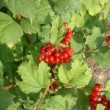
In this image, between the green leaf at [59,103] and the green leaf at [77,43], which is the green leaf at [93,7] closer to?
the green leaf at [77,43]

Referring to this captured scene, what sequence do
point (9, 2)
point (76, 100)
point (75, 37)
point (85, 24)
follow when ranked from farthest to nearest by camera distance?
point (85, 24) → point (75, 37) → point (76, 100) → point (9, 2)

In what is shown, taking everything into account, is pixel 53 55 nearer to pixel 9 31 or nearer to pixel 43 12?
pixel 9 31

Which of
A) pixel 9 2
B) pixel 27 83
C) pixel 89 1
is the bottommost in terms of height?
pixel 27 83

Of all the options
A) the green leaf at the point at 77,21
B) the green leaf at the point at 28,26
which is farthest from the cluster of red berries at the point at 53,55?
the green leaf at the point at 77,21

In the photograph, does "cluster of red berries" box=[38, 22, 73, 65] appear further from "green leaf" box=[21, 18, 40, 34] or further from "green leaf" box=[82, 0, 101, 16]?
"green leaf" box=[82, 0, 101, 16]

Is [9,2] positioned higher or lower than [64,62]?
higher

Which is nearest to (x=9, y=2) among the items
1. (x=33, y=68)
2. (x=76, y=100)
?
(x=33, y=68)

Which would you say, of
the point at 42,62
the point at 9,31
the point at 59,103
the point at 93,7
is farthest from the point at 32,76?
the point at 93,7

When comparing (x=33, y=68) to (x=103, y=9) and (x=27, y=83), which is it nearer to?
(x=27, y=83)
